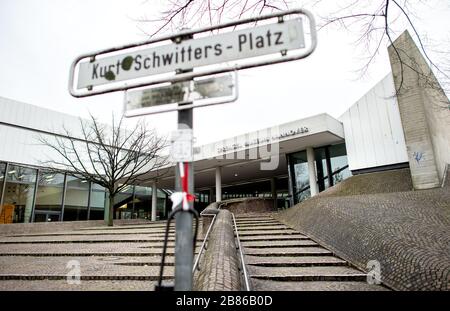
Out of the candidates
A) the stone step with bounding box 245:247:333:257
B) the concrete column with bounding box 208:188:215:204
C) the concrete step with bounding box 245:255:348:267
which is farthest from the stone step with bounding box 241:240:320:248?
the concrete column with bounding box 208:188:215:204

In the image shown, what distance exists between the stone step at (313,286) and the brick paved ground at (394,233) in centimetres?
39

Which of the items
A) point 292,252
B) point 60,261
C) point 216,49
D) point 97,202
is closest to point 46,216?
point 97,202

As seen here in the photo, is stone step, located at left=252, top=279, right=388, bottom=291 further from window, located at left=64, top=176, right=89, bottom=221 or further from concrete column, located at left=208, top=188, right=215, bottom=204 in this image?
concrete column, located at left=208, top=188, right=215, bottom=204

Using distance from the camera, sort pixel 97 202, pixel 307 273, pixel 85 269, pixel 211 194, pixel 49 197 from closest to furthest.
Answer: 1. pixel 307 273
2. pixel 85 269
3. pixel 49 197
4. pixel 97 202
5. pixel 211 194

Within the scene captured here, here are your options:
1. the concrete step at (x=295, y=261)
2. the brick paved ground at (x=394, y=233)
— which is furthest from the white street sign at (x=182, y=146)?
the concrete step at (x=295, y=261)

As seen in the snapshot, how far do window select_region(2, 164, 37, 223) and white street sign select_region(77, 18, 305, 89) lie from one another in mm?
21623

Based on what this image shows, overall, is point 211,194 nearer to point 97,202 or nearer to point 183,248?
point 97,202

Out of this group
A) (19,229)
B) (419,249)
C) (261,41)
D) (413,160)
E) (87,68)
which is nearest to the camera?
(261,41)

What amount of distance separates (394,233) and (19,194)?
2250 centimetres

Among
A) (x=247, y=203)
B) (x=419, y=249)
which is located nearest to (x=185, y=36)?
(x=419, y=249)

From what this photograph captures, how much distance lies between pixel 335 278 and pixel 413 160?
8.01 meters

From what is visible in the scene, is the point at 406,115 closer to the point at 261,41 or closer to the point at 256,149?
the point at 256,149

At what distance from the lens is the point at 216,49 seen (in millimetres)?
1931
